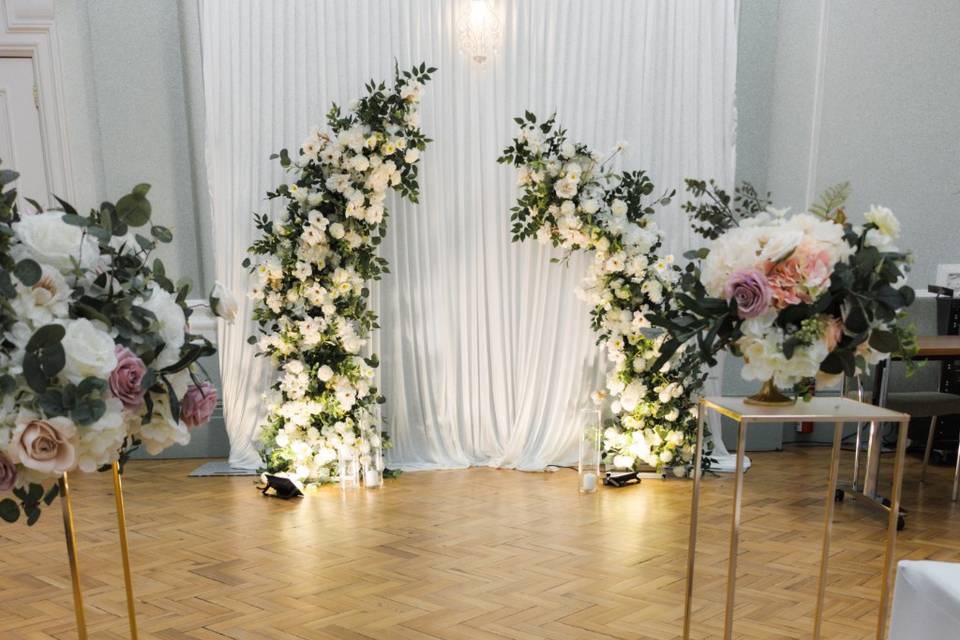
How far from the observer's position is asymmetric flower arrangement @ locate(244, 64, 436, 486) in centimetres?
456

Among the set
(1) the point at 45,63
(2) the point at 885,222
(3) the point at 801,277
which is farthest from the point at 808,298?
(1) the point at 45,63

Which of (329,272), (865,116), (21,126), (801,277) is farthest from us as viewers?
(865,116)

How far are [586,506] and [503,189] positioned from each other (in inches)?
78.9

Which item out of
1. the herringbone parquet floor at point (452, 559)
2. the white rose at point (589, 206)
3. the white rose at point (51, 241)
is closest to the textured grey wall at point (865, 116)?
the white rose at point (589, 206)

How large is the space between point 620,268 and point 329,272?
67.2 inches

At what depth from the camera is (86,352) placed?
128 cm

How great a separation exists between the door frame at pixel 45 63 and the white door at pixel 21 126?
4 centimetres

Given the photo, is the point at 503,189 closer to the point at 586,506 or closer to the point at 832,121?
the point at 586,506

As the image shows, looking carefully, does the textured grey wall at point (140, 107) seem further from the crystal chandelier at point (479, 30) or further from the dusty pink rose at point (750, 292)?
the dusty pink rose at point (750, 292)

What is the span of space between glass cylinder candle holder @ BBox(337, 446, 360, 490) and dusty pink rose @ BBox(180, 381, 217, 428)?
3.14 meters

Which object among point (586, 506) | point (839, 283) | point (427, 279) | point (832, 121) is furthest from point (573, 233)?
point (839, 283)

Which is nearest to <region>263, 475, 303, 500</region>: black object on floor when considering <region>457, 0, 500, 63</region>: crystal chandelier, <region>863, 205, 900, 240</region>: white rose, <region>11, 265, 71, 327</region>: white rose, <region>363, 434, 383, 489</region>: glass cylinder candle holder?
<region>363, 434, 383, 489</region>: glass cylinder candle holder

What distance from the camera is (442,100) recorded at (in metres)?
4.93

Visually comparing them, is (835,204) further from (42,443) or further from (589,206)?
(589,206)
